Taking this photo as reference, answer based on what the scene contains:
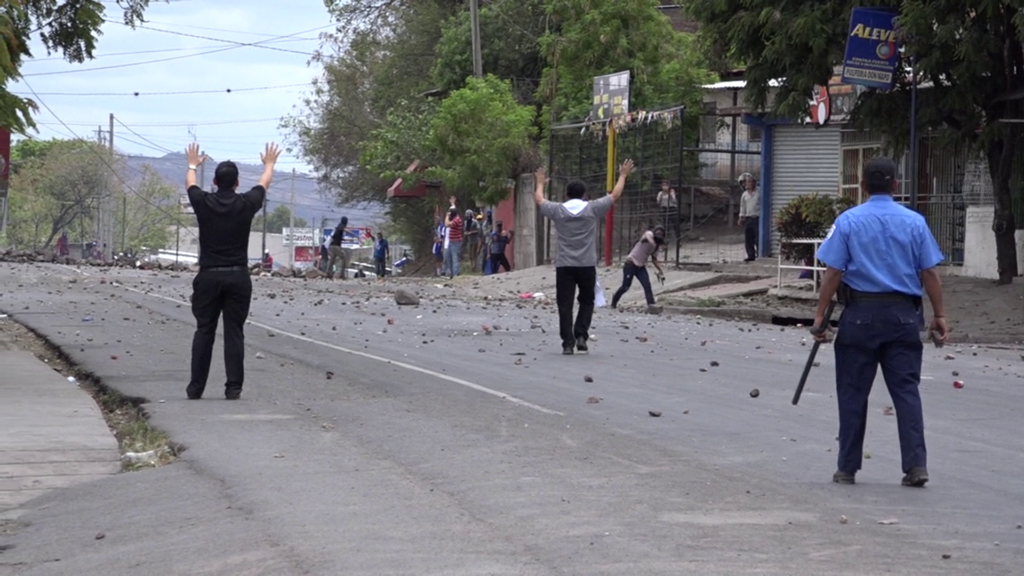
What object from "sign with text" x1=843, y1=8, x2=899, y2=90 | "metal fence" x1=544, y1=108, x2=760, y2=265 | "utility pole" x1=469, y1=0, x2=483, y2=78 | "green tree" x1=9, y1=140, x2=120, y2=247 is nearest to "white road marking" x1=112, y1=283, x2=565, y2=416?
"sign with text" x1=843, y1=8, x2=899, y2=90

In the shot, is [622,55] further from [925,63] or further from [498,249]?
[925,63]

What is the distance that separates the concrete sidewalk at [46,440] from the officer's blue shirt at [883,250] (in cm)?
483

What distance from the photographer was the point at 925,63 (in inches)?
864

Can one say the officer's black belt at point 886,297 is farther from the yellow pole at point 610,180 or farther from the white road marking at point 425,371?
the yellow pole at point 610,180

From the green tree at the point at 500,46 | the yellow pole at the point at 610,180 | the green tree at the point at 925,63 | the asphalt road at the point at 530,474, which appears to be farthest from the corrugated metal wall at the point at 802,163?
the asphalt road at the point at 530,474

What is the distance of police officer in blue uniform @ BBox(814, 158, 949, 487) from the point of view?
789 centimetres

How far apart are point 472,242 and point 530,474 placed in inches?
1477

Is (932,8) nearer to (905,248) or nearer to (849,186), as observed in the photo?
(849,186)

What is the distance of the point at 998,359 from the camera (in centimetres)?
1684

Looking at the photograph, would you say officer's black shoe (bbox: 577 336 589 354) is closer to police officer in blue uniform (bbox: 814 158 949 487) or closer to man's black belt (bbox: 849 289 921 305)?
police officer in blue uniform (bbox: 814 158 949 487)

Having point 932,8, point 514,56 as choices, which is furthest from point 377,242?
point 932,8

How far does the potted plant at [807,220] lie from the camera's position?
A: 26.7 metres

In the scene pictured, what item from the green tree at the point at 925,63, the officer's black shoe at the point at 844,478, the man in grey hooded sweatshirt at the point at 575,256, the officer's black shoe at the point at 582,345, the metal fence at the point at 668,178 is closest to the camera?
the officer's black shoe at the point at 844,478

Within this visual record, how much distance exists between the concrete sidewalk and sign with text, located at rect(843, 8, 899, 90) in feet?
43.7
